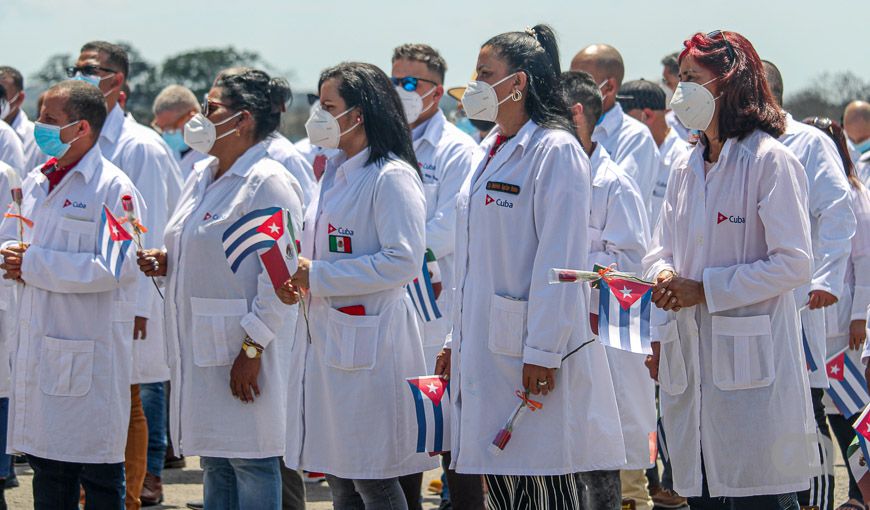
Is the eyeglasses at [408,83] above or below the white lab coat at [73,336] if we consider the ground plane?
above

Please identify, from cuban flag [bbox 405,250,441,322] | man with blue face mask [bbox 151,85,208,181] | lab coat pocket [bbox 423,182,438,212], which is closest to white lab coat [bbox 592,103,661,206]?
lab coat pocket [bbox 423,182,438,212]

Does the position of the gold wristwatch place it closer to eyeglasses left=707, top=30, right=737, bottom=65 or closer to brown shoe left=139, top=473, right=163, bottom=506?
eyeglasses left=707, top=30, right=737, bottom=65

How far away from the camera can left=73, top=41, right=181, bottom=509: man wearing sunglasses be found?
770 centimetres

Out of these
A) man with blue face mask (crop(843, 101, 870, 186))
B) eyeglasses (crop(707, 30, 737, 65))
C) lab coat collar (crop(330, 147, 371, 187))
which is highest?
man with blue face mask (crop(843, 101, 870, 186))

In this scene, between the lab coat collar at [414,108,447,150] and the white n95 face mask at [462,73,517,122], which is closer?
the white n95 face mask at [462,73,517,122]

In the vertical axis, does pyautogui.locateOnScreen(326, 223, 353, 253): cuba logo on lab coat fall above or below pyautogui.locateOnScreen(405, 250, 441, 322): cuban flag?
above

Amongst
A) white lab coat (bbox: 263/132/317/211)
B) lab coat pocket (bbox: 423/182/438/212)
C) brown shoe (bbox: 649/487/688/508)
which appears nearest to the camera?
lab coat pocket (bbox: 423/182/438/212)

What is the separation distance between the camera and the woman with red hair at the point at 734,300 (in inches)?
198

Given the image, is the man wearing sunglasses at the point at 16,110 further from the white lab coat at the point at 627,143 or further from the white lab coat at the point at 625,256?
the white lab coat at the point at 625,256

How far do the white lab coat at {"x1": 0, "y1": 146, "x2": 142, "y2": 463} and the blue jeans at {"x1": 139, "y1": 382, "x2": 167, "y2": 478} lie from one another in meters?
1.91

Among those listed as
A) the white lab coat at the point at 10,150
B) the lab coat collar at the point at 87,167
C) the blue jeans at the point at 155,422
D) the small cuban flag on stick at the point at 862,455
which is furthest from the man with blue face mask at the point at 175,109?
the small cuban flag on stick at the point at 862,455

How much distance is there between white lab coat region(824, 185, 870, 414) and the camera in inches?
300

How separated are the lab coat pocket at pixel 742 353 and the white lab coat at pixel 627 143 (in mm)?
3493

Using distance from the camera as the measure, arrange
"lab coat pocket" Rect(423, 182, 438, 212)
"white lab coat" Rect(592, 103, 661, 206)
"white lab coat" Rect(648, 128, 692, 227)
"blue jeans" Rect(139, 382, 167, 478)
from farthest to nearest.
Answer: "white lab coat" Rect(648, 128, 692, 227) → "blue jeans" Rect(139, 382, 167, 478) → "white lab coat" Rect(592, 103, 661, 206) → "lab coat pocket" Rect(423, 182, 438, 212)
